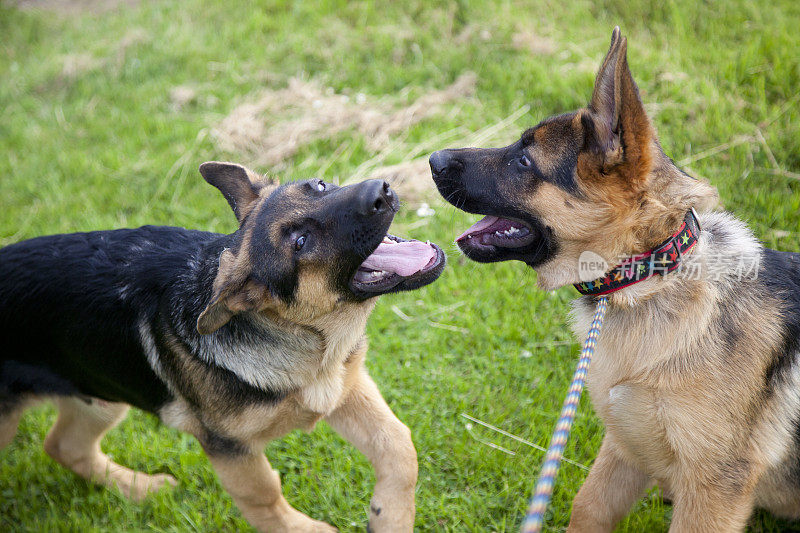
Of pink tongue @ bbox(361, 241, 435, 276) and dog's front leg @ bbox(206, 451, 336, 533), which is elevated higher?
pink tongue @ bbox(361, 241, 435, 276)

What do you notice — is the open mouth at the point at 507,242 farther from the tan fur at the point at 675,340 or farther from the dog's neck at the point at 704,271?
the dog's neck at the point at 704,271

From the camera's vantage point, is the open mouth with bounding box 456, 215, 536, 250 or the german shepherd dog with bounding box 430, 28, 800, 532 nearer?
the german shepherd dog with bounding box 430, 28, 800, 532

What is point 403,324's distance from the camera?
18.2 feet

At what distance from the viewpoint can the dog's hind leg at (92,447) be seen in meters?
4.52

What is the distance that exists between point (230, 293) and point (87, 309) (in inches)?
43.2

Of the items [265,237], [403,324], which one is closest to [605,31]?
[403,324]

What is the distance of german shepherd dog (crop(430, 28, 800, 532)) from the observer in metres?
3.02

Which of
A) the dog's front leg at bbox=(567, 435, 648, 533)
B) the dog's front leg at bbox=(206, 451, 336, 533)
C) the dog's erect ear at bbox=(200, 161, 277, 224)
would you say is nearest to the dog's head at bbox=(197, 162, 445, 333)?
the dog's erect ear at bbox=(200, 161, 277, 224)

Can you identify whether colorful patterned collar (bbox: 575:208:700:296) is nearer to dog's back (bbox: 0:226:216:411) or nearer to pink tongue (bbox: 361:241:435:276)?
pink tongue (bbox: 361:241:435:276)

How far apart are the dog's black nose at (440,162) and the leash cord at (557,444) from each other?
1188mm

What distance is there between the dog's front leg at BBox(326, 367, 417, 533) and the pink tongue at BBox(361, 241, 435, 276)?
78cm

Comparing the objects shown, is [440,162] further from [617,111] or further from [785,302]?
[785,302]

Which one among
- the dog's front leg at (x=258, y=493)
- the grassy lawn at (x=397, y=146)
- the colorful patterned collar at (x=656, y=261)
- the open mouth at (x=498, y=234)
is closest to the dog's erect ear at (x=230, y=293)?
the dog's front leg at (x=258, y=493)

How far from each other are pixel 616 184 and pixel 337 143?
4934 mm
